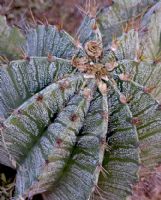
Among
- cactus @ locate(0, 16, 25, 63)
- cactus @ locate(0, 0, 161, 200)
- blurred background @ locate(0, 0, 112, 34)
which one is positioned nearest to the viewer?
cactus @ locate(0, 0, 161, 200)

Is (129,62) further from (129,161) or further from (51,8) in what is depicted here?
(51,8)

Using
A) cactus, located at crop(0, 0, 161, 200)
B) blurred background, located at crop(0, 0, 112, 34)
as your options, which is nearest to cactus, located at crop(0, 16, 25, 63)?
cactus, located at crop(0, 0, 161, 200)

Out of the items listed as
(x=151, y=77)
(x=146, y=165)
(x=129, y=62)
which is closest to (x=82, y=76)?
(x=129, y=62)

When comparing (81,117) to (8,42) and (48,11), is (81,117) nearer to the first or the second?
(8,42)

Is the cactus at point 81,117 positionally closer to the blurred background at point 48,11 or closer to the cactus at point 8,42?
the cactus at point 8,42

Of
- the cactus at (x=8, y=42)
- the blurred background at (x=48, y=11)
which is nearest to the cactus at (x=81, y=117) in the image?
the cactus at (x=8, y=42)

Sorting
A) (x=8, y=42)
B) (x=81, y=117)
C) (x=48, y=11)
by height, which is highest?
(x=48, y=11)

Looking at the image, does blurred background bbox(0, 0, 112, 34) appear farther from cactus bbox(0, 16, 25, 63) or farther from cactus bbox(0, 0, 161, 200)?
cactus bbox(0, 0, 161, 200)

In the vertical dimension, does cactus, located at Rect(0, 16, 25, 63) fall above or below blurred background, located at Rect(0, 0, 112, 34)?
below

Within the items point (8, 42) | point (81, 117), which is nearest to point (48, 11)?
point (8, 42)

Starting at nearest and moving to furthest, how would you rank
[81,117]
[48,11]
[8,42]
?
1. [81,117]
2. [8,42]
3. [48,11]
